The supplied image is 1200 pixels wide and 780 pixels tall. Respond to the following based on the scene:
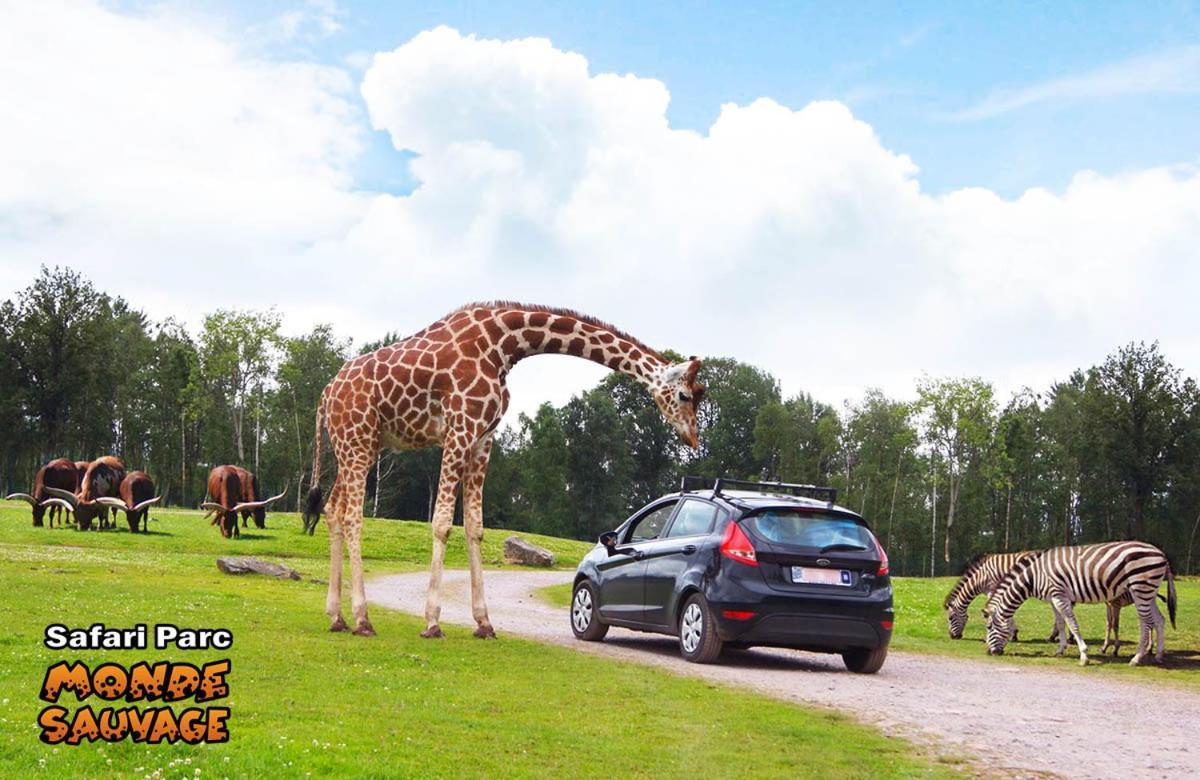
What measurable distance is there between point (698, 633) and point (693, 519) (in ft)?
5.23

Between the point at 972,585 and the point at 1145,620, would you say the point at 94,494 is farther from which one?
the point at 1145,620

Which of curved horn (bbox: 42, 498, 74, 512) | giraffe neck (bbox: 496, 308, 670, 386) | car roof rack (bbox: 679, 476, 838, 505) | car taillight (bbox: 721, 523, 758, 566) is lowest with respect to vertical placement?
curved horn (bbox: 42, 498, 74, 512)

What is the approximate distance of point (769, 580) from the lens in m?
13.1

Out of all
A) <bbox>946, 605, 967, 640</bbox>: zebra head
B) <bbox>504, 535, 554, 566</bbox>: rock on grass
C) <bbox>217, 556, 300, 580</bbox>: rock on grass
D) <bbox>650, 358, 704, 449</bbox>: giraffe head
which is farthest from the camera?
<bbox>504, 535, 554, 566</bbox>: rock on grass

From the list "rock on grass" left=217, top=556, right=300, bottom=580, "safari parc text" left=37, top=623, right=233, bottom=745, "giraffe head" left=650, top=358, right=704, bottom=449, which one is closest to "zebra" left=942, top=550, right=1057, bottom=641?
"giraffe head" left=650, top=358, right=704, bottom=449

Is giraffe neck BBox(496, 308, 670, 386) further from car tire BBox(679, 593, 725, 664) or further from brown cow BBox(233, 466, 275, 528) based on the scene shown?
brown cow BBox(233, 466, 275, 528)

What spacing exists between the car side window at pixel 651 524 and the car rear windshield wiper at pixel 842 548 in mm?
2497

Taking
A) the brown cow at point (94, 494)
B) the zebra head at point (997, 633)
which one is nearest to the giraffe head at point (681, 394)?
the zebra head at point (997, 633)

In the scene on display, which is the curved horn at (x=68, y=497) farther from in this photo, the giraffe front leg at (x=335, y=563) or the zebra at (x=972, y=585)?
the zebra at (x=972, y=585)

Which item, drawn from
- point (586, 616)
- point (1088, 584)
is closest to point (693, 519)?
point (586, 616)

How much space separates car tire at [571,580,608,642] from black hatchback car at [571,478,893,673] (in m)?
1.31

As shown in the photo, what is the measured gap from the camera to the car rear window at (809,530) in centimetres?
1344

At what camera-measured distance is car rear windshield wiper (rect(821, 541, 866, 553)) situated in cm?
1345

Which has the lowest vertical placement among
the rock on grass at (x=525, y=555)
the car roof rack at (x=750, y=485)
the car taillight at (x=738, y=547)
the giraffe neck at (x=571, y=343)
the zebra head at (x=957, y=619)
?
the rock on grass at (x=525, y=555)
